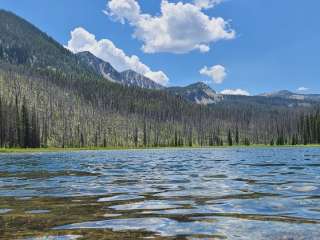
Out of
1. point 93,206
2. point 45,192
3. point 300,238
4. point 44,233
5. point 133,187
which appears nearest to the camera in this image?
point 300,238

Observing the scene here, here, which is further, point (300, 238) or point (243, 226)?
point (243, 226)

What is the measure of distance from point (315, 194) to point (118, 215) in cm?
857

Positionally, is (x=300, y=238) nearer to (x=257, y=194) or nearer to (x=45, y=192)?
(x=257, y=194)

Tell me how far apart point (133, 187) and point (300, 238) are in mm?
12929

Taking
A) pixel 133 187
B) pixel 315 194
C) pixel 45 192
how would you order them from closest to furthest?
pixel 315 194 → pixel 45 192 → pixel 133 187

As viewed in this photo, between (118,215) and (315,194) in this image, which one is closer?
(118,215)

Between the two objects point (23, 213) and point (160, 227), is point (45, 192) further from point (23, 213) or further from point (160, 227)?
point (160, 227)

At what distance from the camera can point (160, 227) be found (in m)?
10.8

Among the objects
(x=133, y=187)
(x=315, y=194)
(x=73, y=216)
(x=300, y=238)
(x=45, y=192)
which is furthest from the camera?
(x=133, y=187)

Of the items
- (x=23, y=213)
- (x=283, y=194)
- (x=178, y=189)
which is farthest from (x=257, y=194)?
(x=23, y=213)

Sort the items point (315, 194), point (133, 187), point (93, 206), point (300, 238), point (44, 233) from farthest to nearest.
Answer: point (133, 187) < point (315, 194) < point (93, 206) < point (44, 233) < point (300, 238)

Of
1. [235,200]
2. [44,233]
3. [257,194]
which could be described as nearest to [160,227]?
[44,233]

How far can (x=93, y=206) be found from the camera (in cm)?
1470

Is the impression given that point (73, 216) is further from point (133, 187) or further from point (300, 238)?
point (133, 187)
